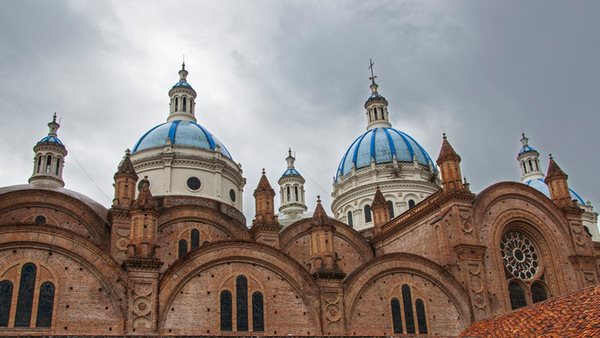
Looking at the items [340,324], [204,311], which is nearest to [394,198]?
[340,324]

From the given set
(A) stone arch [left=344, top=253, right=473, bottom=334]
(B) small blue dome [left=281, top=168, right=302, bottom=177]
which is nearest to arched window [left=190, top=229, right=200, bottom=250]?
(A) stone arch [left=344, top=253, right=473, bottom=334]

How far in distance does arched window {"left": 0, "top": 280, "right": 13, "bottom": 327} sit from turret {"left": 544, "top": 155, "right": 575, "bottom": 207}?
3547cm

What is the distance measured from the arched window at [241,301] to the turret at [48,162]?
19064 millimetres

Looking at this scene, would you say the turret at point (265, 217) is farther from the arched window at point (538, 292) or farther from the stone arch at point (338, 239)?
the arched window at point (538, 292)

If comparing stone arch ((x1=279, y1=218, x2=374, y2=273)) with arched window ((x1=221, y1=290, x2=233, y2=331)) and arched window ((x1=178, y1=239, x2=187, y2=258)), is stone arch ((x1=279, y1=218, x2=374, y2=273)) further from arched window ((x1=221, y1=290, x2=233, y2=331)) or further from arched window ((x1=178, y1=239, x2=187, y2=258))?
arched window ((x1=221, y1=290, x2=233, y2=331))

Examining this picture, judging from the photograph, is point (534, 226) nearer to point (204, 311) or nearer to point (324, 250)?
point (324, 250)

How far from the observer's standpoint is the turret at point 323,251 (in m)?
32.8

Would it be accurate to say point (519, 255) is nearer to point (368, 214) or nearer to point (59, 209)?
point (368, 214)

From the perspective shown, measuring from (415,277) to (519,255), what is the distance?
30.6ft

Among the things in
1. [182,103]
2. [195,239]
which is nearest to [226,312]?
[195,239]

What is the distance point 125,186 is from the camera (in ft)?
122

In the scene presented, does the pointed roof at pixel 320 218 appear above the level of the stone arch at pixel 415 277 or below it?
above

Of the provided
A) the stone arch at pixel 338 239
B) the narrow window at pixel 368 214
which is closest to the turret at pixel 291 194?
the narrow window at pixel 368 214

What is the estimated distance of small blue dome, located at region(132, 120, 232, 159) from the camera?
46.2 meters
